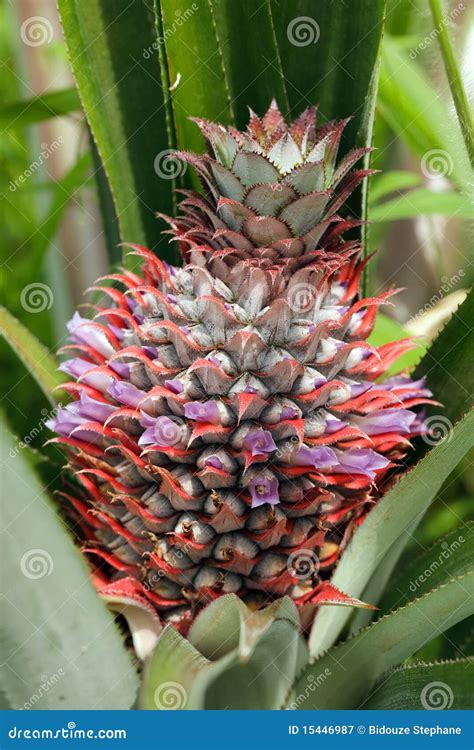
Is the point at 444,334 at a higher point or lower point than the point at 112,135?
lower

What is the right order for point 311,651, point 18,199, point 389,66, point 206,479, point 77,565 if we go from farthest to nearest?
point 18,199 → point 389,66 → point 311,651 → point 206,479 → point 77,565

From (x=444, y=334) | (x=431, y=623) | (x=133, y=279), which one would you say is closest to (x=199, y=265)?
(x=133, y=279)

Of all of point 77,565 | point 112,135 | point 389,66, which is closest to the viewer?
point 77,565

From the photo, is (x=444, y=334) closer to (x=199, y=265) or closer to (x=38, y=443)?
(x=199, y=265)

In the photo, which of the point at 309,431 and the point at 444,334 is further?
the point at 444,334
